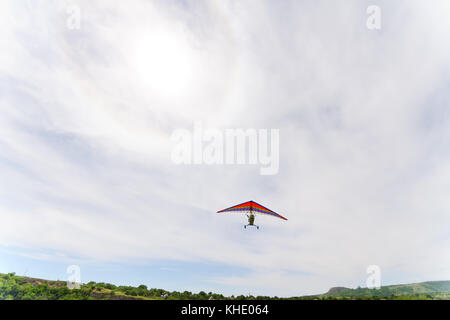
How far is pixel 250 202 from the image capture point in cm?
4066
